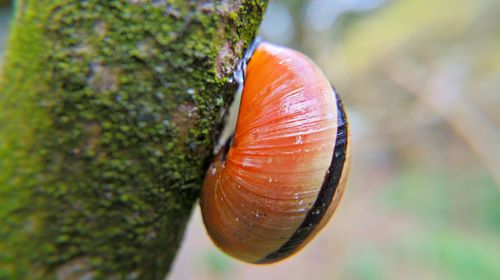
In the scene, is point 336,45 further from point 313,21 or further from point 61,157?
point 61,157

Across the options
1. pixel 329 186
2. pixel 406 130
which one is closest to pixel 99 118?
pixel 329 186

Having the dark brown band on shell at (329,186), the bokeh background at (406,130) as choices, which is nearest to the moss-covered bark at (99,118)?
the dark brown band on shell at (329,186)

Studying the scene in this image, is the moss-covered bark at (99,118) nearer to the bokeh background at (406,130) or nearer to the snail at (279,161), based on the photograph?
the snail at (279,161)

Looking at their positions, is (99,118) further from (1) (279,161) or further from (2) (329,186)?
(2) (329,186)

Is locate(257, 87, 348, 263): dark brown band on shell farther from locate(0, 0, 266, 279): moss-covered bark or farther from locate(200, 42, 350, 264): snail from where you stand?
locate(0, 0, 266, 279): moss-covered bark

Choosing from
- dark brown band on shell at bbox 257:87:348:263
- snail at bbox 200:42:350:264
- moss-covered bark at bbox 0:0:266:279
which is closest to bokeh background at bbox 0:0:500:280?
moss-covered bark at bbox 0:0:266:279

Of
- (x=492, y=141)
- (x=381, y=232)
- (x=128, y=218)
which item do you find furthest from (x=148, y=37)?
(x=381, y=232)
